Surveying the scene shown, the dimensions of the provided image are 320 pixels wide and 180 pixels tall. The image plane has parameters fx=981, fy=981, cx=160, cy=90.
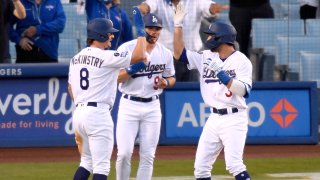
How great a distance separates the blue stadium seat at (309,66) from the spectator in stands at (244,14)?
823 mm

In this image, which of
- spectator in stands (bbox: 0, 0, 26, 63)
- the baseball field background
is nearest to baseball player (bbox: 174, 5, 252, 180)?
the baseball field background

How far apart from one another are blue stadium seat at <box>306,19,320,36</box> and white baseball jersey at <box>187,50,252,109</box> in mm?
5705

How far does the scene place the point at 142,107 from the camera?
9.58 m

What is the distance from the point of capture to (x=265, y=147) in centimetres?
1349

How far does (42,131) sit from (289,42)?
3.83 m

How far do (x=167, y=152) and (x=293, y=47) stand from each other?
269 centimetres

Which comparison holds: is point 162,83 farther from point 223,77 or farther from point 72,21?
point 72,21

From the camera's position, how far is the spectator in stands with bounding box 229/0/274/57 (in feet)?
45.6

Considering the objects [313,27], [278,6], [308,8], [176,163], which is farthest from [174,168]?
[278,6]

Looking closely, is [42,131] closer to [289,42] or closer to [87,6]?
[87,6]

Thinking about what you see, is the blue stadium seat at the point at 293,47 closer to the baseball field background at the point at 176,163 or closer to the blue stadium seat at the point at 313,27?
the blue stadium seat at the point at 313,27

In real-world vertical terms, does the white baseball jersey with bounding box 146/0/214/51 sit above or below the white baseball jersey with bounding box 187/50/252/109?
above

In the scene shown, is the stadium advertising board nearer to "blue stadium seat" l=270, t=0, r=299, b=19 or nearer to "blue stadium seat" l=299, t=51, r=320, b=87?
"blue stadium seat" l=299, t=51, r=320, b=87

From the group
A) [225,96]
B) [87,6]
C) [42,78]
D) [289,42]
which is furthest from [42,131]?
[225,96]
